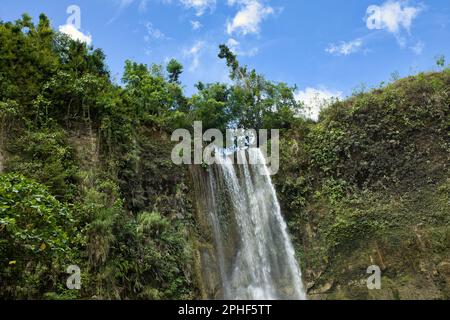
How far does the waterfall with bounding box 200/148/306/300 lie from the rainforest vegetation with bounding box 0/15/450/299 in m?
0.53

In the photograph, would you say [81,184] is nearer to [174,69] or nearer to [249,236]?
[249,236]

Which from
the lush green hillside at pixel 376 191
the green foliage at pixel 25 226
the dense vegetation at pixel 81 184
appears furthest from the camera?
the lush green hillside at pixel 376 191

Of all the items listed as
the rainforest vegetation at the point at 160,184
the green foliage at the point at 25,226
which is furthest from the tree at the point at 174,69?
the green foliage at the point at 25,226

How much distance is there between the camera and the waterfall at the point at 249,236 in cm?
1281

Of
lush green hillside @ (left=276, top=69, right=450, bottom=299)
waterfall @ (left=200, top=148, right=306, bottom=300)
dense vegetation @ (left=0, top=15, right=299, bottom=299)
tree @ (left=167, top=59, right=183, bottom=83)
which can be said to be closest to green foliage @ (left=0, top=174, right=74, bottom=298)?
dense vegetation @ (left=0, top=15, right=299, bottom=299)

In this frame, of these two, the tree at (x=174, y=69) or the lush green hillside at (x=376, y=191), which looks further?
the tree at (x=174, y=69)

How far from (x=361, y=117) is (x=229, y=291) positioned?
836cm

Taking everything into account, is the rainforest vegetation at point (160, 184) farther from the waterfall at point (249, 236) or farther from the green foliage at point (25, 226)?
the waterfall at point (249, 236)

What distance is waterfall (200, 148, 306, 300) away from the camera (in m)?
12.8

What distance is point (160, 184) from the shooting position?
1281 cm

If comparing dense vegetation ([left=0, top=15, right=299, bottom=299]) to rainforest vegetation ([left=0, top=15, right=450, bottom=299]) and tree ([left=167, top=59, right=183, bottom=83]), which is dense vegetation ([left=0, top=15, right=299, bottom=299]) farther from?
tree ([left=167, top=59, right=183, bottom=83])

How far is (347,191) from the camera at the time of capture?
48.2 ft

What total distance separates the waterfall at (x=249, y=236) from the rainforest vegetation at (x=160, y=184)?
0.53 metres
